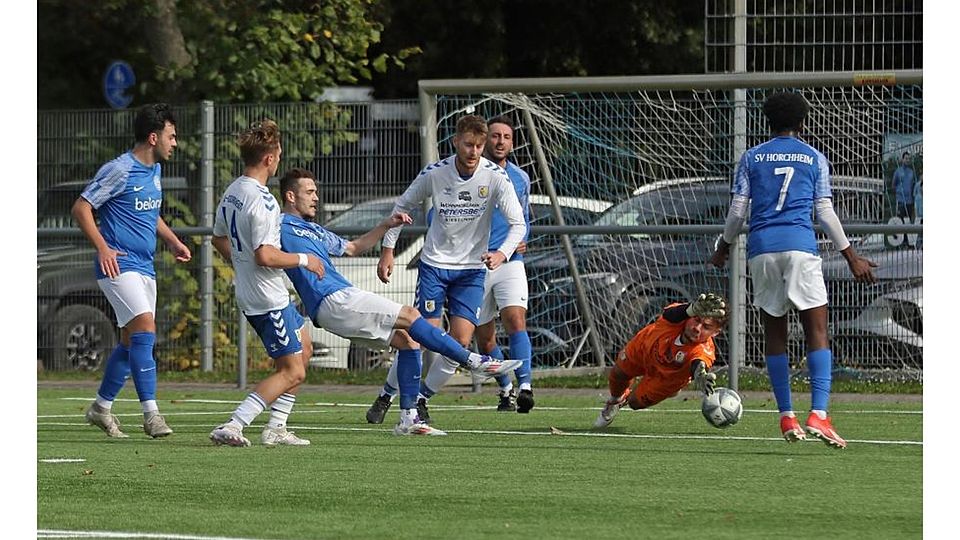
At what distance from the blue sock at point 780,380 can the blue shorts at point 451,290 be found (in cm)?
221

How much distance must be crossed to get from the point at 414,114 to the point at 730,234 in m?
6.95

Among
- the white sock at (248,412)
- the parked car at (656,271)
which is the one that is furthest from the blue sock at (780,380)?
the parked car at (656,271)

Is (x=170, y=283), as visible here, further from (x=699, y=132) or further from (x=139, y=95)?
(x=139, y=95)

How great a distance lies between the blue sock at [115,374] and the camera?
37.1ft

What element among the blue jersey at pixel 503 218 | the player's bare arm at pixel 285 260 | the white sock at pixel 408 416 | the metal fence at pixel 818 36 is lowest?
the white sock at pixel 408 416

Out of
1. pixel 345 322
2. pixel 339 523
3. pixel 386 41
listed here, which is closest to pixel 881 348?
pixel 345 322

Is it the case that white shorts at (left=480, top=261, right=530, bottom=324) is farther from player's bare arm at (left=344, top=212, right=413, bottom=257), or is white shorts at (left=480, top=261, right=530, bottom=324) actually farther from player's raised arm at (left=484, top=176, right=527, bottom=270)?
player's bare arm at (left=344, top=212, right=413, bottom=257)

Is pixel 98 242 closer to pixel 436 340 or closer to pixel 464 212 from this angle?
pixel 436 340

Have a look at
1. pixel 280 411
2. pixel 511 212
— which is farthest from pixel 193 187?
pixel 280 411

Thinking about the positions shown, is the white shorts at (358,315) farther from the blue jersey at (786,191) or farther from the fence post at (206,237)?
the fence post at (206,237)

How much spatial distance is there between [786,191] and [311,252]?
2.73 m

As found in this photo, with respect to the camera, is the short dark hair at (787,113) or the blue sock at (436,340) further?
the blue sock at (436,340)

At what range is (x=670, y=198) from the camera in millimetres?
16094

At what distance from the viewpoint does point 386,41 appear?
25656mm
